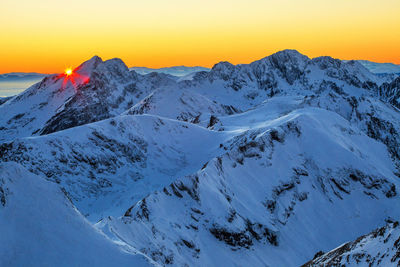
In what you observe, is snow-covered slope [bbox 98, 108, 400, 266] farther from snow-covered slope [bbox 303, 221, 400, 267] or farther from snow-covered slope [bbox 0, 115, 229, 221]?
snow-covered slope [bbox 303, 221, 400, 267]

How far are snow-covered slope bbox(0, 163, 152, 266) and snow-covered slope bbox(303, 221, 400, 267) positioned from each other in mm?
15431

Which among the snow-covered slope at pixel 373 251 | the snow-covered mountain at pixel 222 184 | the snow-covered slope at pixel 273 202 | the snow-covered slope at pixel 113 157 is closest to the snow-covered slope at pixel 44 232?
the snow-covered mountain at pixel 222 184

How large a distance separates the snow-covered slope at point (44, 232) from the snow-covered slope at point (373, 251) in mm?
15431

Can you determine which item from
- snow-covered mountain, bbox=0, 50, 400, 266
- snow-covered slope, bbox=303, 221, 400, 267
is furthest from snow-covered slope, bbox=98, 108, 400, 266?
snow-covered slope, bbox=303, 221, 400, 267

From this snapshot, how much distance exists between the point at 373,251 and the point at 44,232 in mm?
23511

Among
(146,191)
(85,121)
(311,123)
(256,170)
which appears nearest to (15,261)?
(146,191)

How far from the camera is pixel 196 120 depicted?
150500 millimetres

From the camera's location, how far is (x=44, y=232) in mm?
27234

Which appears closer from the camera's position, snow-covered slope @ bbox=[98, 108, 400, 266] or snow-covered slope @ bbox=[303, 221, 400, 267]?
snow-covered slope @ bbox=[303, 221, 400, 267]

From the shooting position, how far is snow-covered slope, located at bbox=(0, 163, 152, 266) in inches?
1021

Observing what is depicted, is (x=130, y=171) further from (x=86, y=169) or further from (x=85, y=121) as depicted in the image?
(x=85, y=121)

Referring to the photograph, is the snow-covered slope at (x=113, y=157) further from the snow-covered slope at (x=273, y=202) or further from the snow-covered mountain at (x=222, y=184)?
the snow-covered slope at (x=273, y=202)

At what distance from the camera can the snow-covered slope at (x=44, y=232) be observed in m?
25.9

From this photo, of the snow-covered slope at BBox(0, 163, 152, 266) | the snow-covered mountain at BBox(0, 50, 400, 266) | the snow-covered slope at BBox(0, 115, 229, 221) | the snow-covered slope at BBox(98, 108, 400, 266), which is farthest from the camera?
the snow-covered slope at BBox(0, 115, 229, 221)
